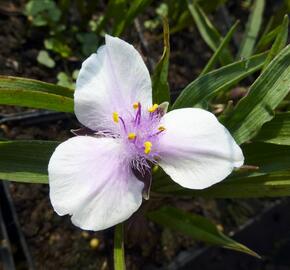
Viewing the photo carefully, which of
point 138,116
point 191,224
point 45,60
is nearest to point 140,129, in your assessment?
point 138,116

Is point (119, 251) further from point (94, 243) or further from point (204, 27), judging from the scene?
point (204, 27)

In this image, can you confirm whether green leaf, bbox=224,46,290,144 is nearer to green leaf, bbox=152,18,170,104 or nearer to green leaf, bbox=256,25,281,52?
green leaf, bbox=152,18,170,104

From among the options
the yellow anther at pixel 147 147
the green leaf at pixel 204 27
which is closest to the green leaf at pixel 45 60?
the green leaf at pixel 204 27

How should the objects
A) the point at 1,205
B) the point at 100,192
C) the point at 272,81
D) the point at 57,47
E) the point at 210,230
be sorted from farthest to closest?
the point at 57,47
the point at 1,205
the point at 210,230
the point at 272,81
the point at 100,192

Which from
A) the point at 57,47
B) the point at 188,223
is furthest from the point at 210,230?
the point at 57,47

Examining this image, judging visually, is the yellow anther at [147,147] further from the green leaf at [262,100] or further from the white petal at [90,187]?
the green leaf at [262,100]

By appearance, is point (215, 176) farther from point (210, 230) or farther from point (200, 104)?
point (210, 230)

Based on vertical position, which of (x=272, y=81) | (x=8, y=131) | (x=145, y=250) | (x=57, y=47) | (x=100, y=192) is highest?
(x=272, y=81)

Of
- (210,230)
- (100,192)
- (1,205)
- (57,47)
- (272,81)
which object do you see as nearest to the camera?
(100,192)
